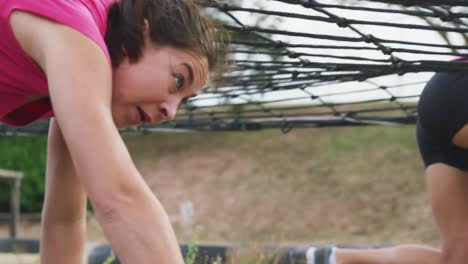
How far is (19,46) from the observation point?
1.58m

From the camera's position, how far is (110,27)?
5.64ft

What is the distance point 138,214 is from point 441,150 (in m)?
1.65

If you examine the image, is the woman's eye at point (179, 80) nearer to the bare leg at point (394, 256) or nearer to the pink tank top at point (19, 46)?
the pink tank top at point (19, 46)

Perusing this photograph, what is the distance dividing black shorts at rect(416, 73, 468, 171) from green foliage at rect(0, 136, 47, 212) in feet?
24.9

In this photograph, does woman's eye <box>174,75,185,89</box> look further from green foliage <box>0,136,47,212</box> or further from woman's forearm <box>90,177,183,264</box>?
green foliage <box>0,136,47,212</box>

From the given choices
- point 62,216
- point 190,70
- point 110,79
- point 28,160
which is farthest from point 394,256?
point 28,160

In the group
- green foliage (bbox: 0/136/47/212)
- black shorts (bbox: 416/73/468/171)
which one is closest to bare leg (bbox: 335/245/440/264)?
black shorts (bbox: 416/73/468/171)

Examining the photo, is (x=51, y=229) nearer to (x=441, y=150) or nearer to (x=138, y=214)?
(x=138, y=214)

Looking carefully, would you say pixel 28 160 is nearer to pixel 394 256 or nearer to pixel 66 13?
pixel 394 256

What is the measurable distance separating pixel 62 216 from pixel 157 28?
2.44ft

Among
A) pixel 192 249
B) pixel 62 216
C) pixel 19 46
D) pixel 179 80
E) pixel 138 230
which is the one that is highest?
pixel 19 46

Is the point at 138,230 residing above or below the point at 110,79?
below

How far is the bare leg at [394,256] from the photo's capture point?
3129 mm

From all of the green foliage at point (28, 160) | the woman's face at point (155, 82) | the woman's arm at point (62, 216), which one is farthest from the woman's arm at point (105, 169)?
the green foliage at point (28, 160)
